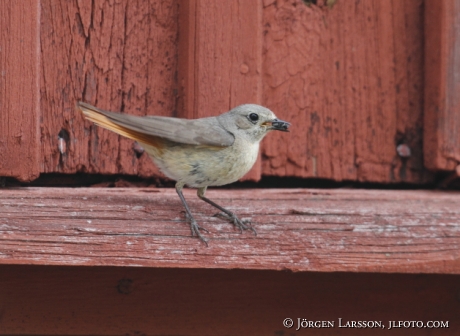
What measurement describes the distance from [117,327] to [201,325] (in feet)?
1.24

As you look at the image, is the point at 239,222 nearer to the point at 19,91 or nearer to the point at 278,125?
the point at 278,125

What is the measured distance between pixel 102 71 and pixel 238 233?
1097mm

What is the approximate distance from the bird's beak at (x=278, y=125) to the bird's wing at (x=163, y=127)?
199mm

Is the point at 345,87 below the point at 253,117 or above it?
above

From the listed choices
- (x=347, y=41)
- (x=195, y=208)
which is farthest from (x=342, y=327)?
(x=347, y=41)

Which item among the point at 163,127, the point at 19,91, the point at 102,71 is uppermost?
the point at 102,71

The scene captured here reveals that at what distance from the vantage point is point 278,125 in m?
3.54

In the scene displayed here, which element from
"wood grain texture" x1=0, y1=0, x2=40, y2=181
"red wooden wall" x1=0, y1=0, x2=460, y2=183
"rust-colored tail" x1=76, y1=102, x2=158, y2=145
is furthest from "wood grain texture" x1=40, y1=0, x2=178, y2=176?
"rust-colored tail" x1=76, y1=102, x2=158, y2=145

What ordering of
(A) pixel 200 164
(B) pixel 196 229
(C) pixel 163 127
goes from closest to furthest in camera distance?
(B) pixel 196 229, (C) pixel 163 127, (A) pixel 200 164

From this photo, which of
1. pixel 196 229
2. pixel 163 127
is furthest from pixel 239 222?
pixel 163 127

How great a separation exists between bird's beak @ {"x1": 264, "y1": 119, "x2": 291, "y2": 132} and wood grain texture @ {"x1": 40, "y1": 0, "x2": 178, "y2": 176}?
49cm

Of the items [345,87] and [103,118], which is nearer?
[103,118]

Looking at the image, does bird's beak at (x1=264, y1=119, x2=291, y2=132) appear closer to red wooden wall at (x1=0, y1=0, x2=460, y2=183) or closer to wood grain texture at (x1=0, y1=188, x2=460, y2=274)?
red wooden wall at (x1=0, y1=0, x2=460, y2=183)

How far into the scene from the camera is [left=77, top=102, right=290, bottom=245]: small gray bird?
10.8 feet
